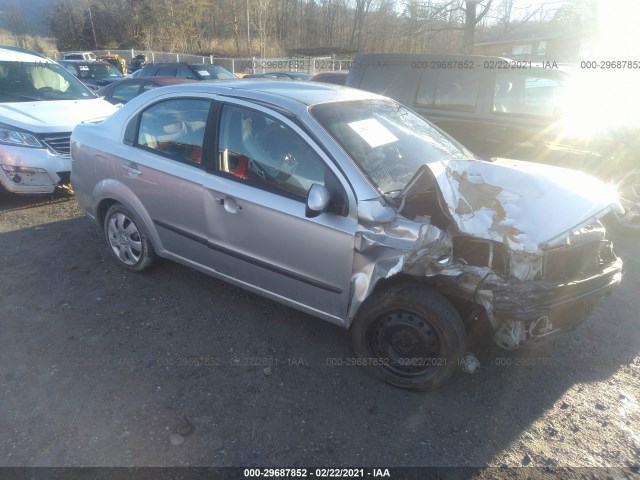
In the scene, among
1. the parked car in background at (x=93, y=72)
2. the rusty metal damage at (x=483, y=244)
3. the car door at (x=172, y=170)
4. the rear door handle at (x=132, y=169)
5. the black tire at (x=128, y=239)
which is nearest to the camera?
the rusty metal damage at (x=483, y=244)

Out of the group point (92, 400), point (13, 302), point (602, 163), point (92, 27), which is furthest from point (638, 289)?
point (92, 27)

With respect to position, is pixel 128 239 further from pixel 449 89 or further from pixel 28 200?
pixel 449 89

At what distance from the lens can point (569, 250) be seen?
263 cm

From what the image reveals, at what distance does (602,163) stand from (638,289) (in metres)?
1.68

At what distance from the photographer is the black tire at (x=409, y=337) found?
2572mm

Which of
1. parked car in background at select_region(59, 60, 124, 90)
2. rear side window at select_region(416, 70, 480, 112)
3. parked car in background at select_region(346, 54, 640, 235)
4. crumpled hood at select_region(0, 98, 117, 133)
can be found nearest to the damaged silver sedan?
parked car in background at select_region(346, 54, 640, 235)

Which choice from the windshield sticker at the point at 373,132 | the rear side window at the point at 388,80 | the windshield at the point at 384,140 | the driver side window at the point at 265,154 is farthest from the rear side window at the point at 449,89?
the driver side window at the point at 265,154

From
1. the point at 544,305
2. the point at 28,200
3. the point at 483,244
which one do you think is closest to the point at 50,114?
the point at 28,200

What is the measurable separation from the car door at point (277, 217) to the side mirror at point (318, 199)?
108mm

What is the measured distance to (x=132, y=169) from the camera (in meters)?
3.71

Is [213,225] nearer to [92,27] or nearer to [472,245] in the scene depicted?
[472,245]

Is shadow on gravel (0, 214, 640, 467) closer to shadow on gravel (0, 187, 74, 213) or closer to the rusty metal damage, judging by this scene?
the rusty metal damage

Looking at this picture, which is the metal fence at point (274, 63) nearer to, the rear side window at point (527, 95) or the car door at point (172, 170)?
the rear side window at point (527, 95)

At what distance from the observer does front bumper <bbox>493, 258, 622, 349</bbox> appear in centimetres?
242
